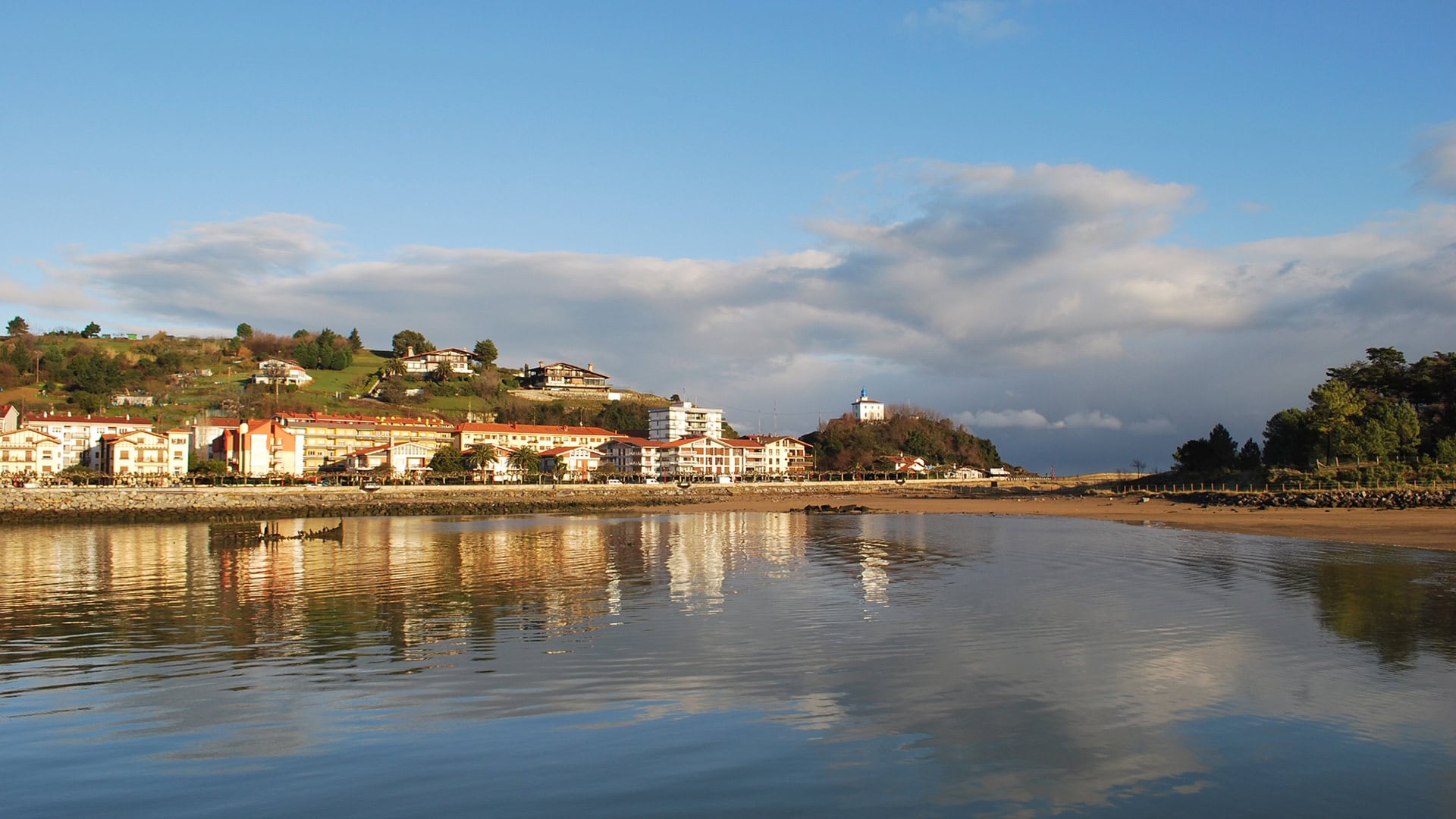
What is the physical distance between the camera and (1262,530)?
133ft

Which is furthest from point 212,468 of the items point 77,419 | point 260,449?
point 77,419

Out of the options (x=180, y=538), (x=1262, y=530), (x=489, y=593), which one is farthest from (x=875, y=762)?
(x=180, y=538)

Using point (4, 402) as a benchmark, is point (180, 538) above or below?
below

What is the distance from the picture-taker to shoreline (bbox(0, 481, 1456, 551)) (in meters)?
41.5

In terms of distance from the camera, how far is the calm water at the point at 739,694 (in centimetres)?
882

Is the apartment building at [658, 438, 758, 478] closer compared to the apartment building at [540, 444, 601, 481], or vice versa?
the apartment building at [540, 444, 601, 481]

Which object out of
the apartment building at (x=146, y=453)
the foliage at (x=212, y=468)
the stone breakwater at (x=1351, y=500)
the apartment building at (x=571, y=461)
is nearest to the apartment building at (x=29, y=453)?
the apartment building at (x=146, y=453)

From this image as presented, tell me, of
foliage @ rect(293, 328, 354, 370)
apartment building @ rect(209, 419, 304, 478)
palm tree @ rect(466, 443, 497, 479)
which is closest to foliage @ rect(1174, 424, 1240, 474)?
palm tree @ rect(466, 443, 497, 479)

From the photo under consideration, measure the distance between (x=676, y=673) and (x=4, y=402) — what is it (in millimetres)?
139120

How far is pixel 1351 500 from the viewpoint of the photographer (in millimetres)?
48906

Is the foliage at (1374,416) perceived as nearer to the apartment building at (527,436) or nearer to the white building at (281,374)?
the apartment building at (527,436)

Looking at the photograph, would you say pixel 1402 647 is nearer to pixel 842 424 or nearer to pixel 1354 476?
pixel 1354 476

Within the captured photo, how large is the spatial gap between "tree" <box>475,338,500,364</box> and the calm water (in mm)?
148653

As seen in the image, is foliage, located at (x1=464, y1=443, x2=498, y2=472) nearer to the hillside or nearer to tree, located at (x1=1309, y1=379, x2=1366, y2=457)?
the hillside
